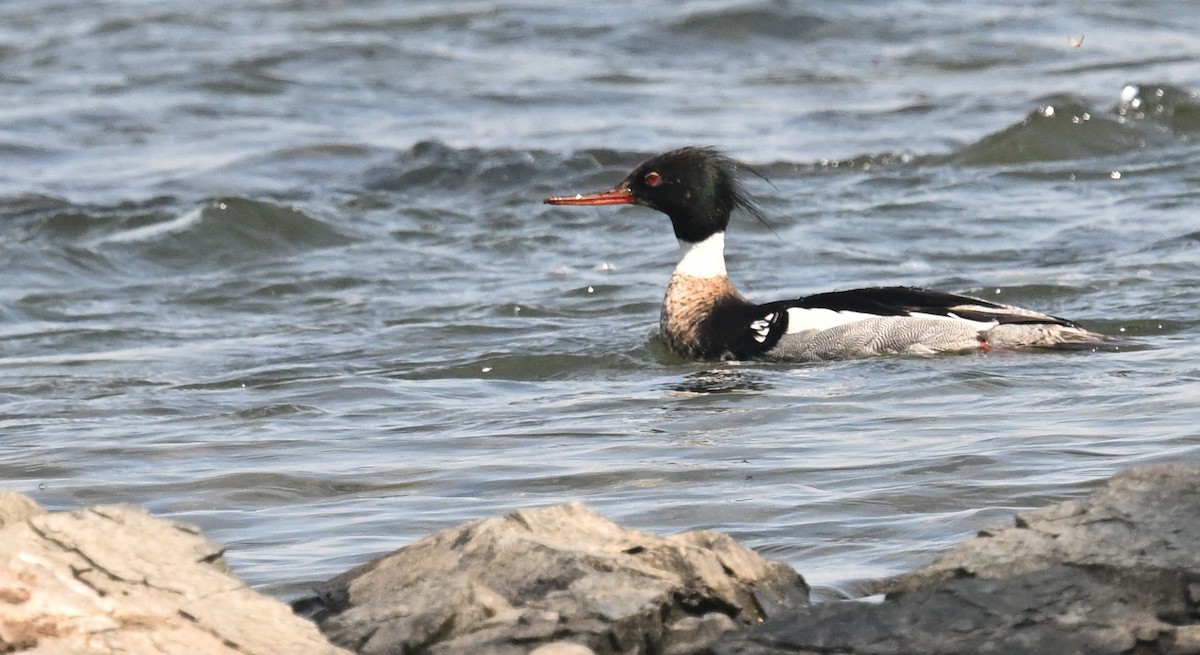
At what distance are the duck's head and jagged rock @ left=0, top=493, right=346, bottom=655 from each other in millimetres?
6226

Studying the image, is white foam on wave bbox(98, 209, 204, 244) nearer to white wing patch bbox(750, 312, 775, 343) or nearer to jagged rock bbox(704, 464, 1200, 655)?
white wing patch bbox(750, 312, 775, 343)

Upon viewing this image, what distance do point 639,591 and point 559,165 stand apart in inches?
451

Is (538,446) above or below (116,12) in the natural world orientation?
below

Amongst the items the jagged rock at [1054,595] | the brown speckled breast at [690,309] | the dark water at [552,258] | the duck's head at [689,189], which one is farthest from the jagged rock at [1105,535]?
the duck's head at [689,189]

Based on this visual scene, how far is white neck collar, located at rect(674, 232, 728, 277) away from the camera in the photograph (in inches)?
420

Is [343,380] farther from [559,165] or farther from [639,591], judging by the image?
[559,165]

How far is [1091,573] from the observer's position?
4.29 meters

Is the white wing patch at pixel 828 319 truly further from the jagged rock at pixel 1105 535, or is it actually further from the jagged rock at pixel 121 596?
the jagged rock at pixel 121 596

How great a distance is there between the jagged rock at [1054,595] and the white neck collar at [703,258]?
6.13m

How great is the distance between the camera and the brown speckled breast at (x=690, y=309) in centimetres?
1024

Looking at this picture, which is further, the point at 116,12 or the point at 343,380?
the point at 116,12

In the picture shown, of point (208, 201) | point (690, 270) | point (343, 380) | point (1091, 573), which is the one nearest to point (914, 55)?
point (208, 201)

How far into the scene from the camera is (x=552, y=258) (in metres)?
12.9


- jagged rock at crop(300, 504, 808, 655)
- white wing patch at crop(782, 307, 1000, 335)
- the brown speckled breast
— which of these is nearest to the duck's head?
the brown speckled breast
